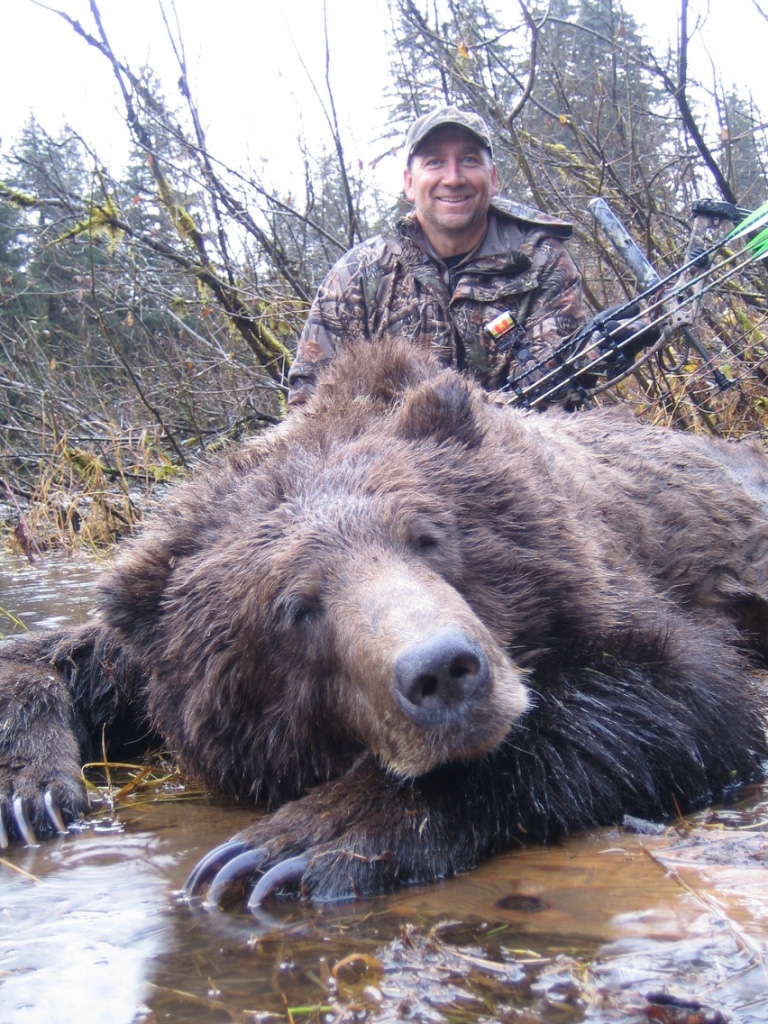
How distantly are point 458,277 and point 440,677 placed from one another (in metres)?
4.22

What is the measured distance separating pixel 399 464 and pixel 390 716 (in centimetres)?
91

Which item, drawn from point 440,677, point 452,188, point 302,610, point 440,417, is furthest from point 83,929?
point 452,188

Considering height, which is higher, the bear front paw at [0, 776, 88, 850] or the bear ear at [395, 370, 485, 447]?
the bear ear at [395, 370, 485, 447]

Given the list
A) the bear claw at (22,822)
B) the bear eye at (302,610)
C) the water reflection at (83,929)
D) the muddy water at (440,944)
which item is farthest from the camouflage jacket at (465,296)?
the muddy water at (440,944)

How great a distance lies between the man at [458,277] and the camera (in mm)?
5836

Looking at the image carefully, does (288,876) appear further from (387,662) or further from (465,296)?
(465,296)

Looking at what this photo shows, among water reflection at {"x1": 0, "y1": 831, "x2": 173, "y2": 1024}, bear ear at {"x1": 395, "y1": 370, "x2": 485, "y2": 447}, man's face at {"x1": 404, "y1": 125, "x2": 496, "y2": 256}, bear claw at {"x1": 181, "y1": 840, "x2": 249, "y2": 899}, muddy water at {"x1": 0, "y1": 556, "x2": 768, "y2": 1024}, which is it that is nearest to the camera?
muddy water at {"x1": 0, "y1": 556, "x2": 768, "y2": 1024}

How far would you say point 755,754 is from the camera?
110 inches

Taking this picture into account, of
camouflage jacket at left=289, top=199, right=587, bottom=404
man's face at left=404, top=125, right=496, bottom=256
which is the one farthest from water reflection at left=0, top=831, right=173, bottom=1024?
man's face at left=404, top=125, right=496, bottom=256

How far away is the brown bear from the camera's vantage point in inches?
87.4

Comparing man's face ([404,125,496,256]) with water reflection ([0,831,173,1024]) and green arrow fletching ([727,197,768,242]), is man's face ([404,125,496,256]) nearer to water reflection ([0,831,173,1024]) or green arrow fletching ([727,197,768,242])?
green arrow fletching ([727,197,768,242])

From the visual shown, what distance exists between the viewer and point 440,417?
3.17 meters

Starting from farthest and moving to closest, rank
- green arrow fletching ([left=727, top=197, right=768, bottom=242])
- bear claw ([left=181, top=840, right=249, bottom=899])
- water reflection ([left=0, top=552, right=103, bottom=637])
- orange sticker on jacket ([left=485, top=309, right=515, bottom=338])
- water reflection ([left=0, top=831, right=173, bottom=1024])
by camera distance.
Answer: orange sticker on jacket ([left=485, top=309, right=515, bottom=338])
water reflection ([left=0, top=552, right=103, bottom=637])
green arrow fletching ([left=727, top=197, right=768, bottom=242])
bear claw ([left=181, top=840, right=249, bottom=899])
water reflection ([left=0, top=831, right=173, bottom=1024])

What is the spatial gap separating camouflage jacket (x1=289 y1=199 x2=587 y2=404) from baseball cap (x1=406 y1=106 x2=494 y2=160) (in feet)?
1.31
